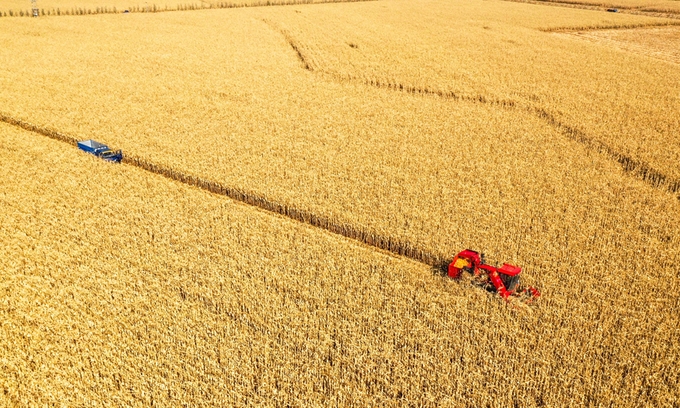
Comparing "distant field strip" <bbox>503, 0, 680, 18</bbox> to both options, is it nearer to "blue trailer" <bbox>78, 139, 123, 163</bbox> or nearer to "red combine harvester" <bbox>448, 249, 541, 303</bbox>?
"red combine harvester" <bbox>448, 249, 541, 303</bbox>

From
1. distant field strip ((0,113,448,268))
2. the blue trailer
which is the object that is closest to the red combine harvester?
distant field strip ((0,113,448,268))

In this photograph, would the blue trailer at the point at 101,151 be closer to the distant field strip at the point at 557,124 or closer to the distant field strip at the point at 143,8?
the distant field strip at the point at 557,124

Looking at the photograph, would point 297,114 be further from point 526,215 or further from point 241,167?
point 526,215

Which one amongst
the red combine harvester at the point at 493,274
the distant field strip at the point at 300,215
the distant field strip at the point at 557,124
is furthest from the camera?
the distant field strip at the point at 557,124

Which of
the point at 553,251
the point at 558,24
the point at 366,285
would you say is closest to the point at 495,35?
the point at 558,24

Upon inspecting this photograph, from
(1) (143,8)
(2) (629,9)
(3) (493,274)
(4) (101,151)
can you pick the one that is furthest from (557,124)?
(2) (629,9)

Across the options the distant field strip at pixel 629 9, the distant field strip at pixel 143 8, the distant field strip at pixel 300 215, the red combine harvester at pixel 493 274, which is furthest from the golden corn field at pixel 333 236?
the distant field strip at pixel 629 9
